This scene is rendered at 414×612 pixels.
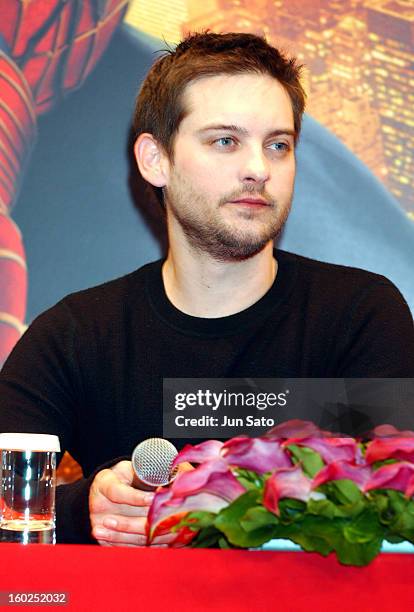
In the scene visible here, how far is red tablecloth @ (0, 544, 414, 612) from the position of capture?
72cm

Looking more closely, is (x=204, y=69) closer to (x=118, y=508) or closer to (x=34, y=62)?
(x=34, y=62)

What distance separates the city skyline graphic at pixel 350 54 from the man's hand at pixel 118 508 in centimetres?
121

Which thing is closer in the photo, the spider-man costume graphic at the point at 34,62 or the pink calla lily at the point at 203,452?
the pink calla lily at the point at 203,452

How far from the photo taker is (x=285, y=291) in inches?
67.9

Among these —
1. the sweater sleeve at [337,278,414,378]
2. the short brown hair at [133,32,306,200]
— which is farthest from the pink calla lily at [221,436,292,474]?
the short brown hair at [133,32,306,200]

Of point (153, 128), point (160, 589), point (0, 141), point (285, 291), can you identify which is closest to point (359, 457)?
point (160, 589)

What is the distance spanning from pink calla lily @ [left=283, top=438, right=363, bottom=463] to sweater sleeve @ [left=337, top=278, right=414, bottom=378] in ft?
2.68

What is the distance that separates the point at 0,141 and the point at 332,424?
1.40 metres

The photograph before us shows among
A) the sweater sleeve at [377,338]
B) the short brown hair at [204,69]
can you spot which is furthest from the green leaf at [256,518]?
the short brown hair at [204,69]

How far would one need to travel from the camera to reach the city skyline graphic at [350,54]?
216 cm

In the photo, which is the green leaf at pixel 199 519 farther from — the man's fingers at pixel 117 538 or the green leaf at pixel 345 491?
the man's fingers at pixel 117 538

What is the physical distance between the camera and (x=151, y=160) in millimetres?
1920

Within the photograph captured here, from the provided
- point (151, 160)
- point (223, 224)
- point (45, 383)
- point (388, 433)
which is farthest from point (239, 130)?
point (388, 433)

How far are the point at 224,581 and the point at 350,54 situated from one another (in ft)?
5.56
